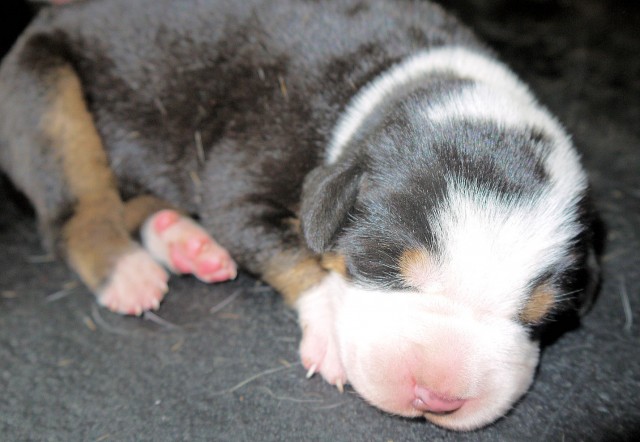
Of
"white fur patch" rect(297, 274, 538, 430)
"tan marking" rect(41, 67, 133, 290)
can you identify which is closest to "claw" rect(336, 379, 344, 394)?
Result: "white fur patch" rect(297, 274, 538, 430)

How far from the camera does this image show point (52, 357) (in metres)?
2.47

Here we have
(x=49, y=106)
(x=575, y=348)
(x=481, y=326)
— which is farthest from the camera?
(x=49, y=106)

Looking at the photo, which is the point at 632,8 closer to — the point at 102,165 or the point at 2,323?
the point at 102,165

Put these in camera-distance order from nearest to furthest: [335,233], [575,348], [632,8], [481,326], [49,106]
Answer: [481,326], [335,233], [575,348], [49,106], [632,8]

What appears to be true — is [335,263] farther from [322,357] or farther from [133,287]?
[133,287]

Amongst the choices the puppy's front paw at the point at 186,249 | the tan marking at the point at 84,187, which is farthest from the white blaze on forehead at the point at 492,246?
the tan marking at the point at 84,187

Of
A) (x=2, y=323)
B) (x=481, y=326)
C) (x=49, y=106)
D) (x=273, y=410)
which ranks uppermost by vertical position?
(x=481, y=326)

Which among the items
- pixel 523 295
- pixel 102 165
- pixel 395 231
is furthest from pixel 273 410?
pixel 102 165

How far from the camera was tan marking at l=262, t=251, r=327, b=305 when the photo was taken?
2.44 meters

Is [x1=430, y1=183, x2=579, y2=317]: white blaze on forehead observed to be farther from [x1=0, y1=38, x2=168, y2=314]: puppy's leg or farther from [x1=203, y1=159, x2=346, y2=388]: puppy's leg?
[x1=0, y1=38, x2=168, y2=314]: puppy's leg

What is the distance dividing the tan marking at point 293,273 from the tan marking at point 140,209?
28.5 inches

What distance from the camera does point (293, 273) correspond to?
247cm

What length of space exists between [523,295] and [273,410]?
88 centimetres

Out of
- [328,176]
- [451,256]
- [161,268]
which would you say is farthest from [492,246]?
[161,268]
